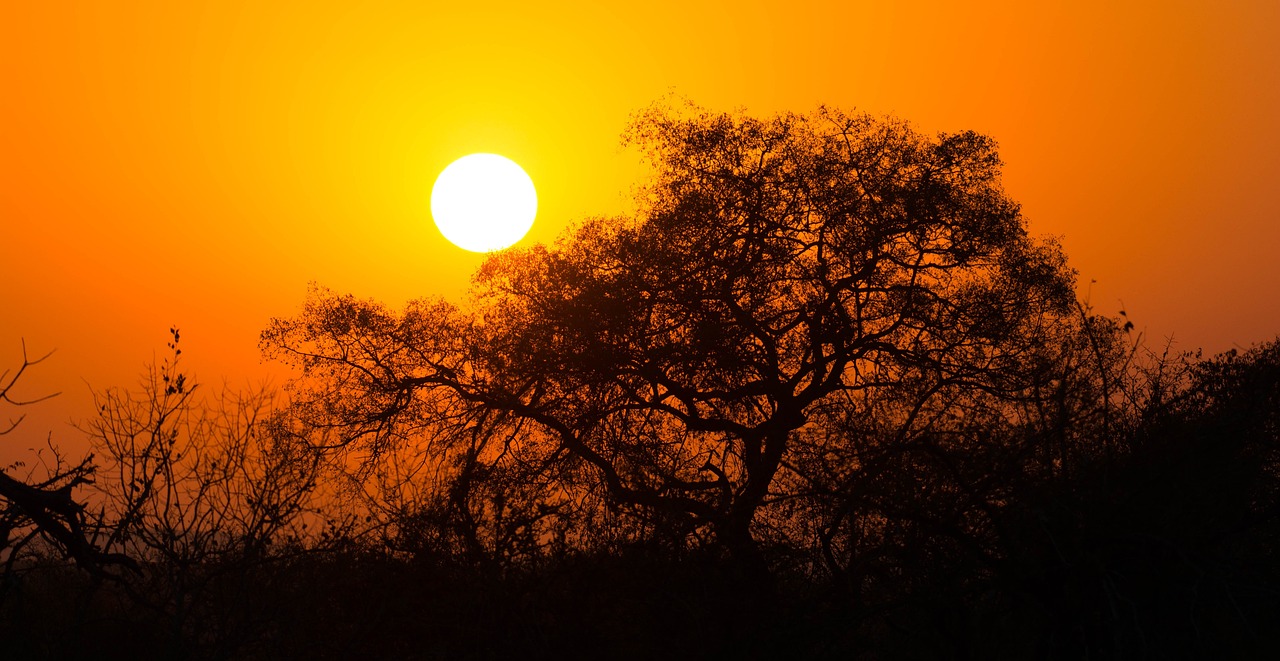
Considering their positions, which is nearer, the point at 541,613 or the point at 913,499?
the point at 913,499

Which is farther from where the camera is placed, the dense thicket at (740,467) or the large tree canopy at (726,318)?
the large tree canopy at (726,318)

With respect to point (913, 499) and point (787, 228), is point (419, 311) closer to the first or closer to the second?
point (787, 228)

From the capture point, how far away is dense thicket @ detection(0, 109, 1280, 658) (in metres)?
11.3

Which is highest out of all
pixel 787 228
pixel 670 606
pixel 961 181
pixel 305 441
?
pixel 961 181

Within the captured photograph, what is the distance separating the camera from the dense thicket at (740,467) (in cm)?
1133

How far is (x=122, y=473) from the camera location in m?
15.7

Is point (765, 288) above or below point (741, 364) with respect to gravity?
above

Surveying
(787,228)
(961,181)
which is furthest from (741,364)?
(961,181)

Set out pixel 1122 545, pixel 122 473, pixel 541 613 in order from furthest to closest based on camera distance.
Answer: pixel 541 613
pixel 122 473
pixel 1122 545

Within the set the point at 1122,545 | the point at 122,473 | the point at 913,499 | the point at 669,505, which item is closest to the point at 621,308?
the point at 669,505

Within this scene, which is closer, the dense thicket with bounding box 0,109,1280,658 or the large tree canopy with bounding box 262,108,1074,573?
the dense thicket with bounding box 0,109,1280,658

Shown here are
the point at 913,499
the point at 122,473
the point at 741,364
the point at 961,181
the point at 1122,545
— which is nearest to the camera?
the point at 1122,545

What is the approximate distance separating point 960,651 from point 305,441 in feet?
Answer: 58.1

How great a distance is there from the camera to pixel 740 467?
22.9 metres
